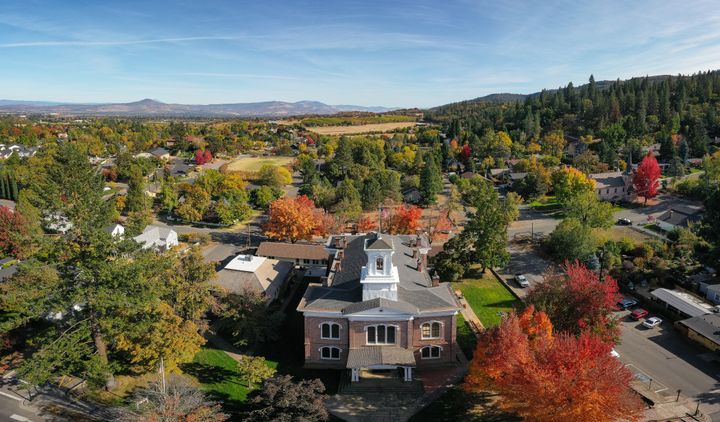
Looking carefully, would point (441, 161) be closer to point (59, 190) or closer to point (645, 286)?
point (645, 286)

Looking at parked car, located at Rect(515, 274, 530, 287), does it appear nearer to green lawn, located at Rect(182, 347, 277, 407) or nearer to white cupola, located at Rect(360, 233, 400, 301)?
white cupola, located at Rect(360, 233, 400, 301)

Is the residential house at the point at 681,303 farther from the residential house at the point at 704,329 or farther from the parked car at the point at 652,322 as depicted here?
the parked car at the point at 652,322

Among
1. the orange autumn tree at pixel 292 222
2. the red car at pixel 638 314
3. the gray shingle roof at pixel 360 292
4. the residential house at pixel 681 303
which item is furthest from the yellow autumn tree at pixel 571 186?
the gray shingle roof at pixel 360 292

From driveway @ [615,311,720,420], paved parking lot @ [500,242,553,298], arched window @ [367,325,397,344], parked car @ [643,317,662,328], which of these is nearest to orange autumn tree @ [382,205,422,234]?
paved parking lot @ [500,242,553,298]

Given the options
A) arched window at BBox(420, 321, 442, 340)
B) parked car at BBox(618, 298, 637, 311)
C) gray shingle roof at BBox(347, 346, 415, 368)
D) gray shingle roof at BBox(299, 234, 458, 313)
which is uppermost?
gray shingle roof at BBox(299, 234, 458, 313)

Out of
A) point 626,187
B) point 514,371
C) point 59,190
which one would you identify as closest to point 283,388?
point 514,371

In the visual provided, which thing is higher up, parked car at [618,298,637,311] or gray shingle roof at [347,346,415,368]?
gray shingle roof at [347,346,415,368]
